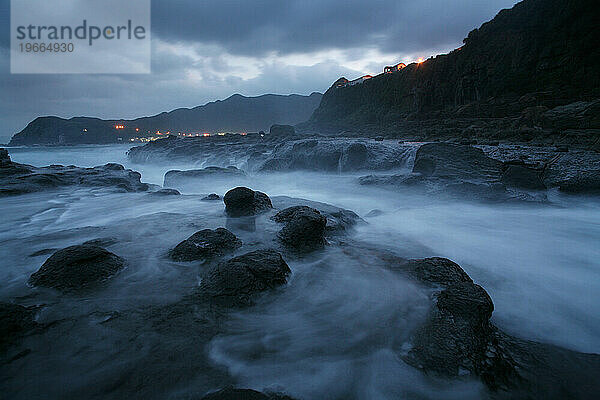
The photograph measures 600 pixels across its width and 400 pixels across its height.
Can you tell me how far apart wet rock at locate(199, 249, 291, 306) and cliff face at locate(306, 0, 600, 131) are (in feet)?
78.9

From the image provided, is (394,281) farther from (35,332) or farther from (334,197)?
(334,197)

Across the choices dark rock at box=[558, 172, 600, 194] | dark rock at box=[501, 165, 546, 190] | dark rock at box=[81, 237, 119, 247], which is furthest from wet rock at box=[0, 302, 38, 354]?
dark rock at box=[558, 172, 600, 194]

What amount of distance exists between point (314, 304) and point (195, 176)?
10.8 m

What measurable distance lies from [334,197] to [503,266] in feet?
18.6

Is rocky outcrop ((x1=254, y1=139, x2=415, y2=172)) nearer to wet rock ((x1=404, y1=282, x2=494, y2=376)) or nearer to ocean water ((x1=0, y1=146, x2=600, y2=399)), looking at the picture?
ocean water ((x1=0, y1=146, x2=600, y2=399))

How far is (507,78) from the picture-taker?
24.9 metres

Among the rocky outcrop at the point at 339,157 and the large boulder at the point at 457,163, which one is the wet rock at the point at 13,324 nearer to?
the large boulder at the point at 457,163

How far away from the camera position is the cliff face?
19.8 metres

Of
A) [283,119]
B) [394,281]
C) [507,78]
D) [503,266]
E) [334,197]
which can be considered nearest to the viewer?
[394,281]

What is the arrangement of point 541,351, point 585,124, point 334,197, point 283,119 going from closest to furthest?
point 541,351 < point 334,197 < point 585,124 < point 283,119

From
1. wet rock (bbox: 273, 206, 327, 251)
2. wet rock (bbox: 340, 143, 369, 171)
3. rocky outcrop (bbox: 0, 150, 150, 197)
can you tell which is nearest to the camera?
wet rock (bbox: 273, 206, 327, 251)

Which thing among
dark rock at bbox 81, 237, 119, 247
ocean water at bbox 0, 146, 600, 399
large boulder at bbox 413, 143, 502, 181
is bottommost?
ocean water at bbox 0, 146, 600, 399

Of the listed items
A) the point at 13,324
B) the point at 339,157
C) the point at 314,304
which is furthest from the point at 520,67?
the point at 13,324

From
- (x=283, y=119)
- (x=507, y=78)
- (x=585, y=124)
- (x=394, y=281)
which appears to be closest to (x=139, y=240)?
(x=394, y=281)
